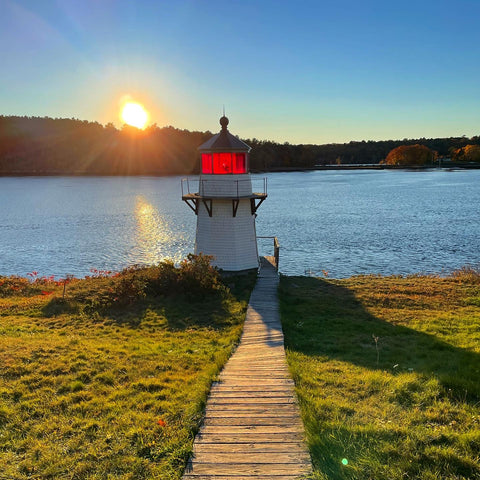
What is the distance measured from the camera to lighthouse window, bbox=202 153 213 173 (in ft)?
62.8

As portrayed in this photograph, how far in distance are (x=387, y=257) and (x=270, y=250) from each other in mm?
8494

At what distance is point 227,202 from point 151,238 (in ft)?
64.0

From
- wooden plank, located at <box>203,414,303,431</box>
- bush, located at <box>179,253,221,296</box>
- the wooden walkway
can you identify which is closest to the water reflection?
bush, located at <box>179,253,221,296</box>

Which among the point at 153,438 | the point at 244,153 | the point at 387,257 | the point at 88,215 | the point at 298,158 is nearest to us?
the point at 153,438

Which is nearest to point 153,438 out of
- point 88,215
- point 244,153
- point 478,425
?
point 478,425

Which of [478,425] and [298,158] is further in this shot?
[298,158]

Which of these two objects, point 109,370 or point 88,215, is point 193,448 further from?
point 88,215

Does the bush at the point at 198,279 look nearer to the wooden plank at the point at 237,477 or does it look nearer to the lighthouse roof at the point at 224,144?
the lighthouse roof at the point at 224,144

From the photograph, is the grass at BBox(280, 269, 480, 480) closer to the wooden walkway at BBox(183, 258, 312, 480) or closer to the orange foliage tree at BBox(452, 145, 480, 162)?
the wooden walkway at BBox(183, 258, 312, 480)

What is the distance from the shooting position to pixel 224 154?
62.1 feet

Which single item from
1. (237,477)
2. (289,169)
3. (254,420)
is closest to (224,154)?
(254,420)

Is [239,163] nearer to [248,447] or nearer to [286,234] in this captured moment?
[248,447]

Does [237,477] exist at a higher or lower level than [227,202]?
lower

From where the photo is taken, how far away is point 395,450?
5.06 meters
